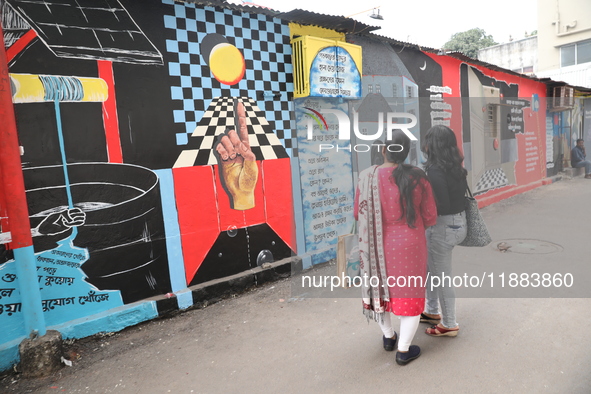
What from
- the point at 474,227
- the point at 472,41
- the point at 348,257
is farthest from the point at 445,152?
the point at 472,41

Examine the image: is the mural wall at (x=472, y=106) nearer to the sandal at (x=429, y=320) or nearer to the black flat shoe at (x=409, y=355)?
the sandal at (x=429, y=320)

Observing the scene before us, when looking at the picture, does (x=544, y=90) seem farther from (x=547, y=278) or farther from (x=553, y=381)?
(x=553, y=381)

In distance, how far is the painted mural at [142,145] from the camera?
3.49m

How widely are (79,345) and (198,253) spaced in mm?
1427

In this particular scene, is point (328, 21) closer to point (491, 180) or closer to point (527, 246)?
point (527, 246)

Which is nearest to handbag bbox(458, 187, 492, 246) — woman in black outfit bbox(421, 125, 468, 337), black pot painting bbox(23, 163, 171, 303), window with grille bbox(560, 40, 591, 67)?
woman in black outfit bbox(421, 125, 468, 337)

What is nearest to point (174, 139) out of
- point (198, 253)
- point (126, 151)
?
point (126, 151)

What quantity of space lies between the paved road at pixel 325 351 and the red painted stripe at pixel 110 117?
1730 mm

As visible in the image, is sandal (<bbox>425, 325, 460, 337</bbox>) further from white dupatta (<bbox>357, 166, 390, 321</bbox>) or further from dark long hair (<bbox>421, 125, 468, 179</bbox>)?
dark long hair (<bbox>421, 125, 468, 179</bbox>)

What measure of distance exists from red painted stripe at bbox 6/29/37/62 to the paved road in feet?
→ 8.28

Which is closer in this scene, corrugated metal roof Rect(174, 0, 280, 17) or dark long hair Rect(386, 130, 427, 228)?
dark long hair Rect(386, 130, 427, 228)

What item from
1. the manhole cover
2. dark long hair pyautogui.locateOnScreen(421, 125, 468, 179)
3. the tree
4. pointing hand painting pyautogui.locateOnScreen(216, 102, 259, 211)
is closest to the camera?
dark long hair pyautogui.locateOnScreen(421, 125, 468, 179)

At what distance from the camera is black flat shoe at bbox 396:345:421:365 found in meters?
3.05

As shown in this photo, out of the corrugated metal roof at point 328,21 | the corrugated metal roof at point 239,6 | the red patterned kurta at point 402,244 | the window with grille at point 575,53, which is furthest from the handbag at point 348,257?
the window with grille at point 575,53
